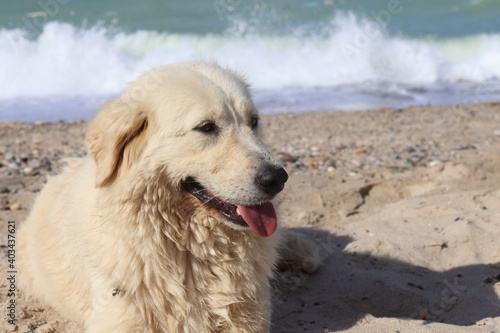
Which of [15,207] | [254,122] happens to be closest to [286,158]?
[15,207]

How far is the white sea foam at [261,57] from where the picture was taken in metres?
15.4

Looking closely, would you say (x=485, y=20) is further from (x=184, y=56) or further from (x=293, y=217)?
(x=293, y=217)

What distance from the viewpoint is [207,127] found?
3.19 metres

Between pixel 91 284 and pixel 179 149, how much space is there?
101 cm

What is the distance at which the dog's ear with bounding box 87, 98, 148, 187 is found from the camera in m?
3.10

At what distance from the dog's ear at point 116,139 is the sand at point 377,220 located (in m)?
1.16

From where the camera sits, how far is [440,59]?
16781 mm

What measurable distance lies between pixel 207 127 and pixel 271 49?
1547 centimetres

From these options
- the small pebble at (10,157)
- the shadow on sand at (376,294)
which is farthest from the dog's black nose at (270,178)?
the small pebble at (10,157)

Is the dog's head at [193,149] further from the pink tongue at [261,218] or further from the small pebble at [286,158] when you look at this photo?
the small pebble at [286,158]

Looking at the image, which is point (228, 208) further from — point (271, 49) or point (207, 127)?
point (271, 49)

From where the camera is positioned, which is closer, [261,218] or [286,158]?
[261,218]

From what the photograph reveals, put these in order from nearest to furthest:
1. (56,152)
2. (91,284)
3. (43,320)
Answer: (91,284) → (43,320) → (56,152)

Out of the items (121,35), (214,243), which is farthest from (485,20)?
(214,243)
